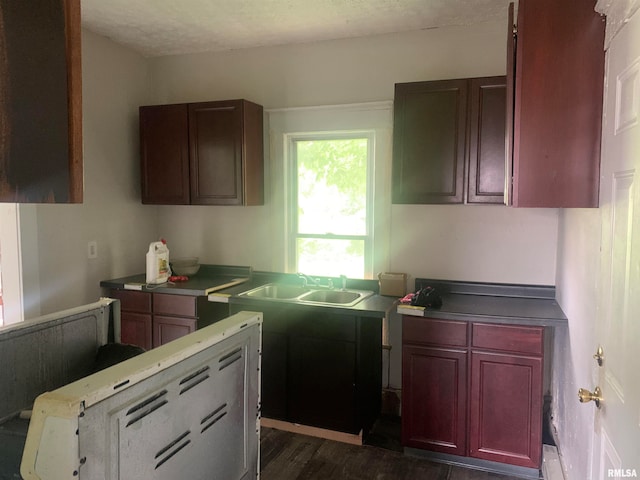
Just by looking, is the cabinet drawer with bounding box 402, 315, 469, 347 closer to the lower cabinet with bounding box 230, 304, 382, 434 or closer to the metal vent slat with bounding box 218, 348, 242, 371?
the lower cabinet with bounding box 230, 304, 382, 434

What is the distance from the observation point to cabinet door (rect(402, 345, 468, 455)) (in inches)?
98.3

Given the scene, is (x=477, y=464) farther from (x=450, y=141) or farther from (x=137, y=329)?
(x=137, y=329)

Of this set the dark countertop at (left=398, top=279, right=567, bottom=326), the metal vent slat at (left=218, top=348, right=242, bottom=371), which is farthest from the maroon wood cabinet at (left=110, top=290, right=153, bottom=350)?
the metal vent slat at (left=218, top=348, right=242, bottom=371)

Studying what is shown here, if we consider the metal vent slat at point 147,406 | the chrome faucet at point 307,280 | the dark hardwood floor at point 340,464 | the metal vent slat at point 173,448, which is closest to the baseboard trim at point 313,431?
the dark hardwood floor at point 340,464

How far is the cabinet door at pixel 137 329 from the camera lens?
3.21m

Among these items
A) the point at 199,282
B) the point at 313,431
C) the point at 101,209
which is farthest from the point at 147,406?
the point at 101,209

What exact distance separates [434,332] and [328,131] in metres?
1.57

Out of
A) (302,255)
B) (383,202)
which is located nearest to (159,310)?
(302,255)

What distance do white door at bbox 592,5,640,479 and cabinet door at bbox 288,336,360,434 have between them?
4.73ft

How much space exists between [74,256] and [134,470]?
2.57 metres

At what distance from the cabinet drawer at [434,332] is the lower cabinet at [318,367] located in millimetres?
280

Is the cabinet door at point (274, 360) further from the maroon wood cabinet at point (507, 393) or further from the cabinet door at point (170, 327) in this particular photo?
the maroon wood cabinet at point (507, 393)

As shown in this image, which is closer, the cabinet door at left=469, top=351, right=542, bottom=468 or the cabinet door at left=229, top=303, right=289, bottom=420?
the cabinet door at left=469, top=351, right=542, bottom=468

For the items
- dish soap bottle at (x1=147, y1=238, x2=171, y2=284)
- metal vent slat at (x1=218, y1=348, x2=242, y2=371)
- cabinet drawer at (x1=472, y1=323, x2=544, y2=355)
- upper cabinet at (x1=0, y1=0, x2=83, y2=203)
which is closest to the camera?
upper cabinet at (x1=0, y1=0, x2=83, y2=203)
